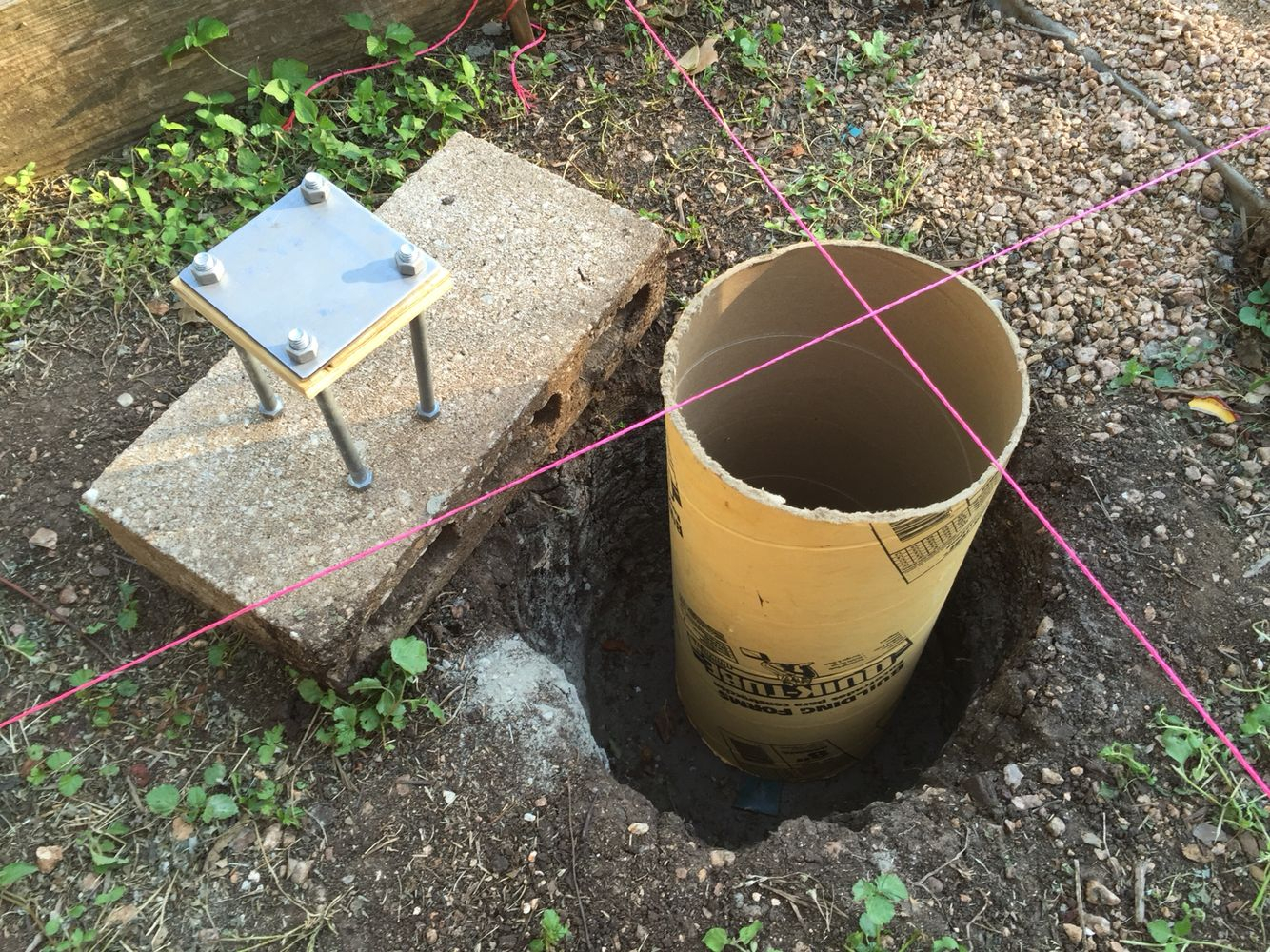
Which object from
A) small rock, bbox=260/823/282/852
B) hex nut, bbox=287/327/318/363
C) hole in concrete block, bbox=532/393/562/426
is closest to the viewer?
hex nut, bbox=287/327/318/363

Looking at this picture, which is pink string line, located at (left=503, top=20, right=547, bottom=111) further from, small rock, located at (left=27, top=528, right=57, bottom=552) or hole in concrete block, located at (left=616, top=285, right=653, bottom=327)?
small rock, located at (left=27, top=528, right=57, bottom=552)

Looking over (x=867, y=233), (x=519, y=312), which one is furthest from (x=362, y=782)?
(x=867, y=233)

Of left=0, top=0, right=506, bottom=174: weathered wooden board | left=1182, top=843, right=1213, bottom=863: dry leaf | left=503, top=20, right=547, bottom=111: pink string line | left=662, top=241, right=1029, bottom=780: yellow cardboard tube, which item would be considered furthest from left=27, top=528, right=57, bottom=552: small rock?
left=1182, top=843, right=1213, bottom=863: dry leaf

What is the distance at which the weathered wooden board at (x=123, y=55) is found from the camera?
7.93 feet

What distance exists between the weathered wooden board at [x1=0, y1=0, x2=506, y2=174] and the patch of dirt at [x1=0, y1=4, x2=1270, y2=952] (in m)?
0.62

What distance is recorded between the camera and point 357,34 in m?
2.80

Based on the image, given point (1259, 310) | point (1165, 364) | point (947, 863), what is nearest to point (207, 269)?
point (947, 863)

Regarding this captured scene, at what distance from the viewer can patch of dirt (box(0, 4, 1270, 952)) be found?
176 centimetres

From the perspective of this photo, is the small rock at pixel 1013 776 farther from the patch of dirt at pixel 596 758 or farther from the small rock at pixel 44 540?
the small rock at pixel 44 540

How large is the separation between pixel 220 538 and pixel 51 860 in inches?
26.2

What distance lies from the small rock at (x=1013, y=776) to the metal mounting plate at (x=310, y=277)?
148 cm

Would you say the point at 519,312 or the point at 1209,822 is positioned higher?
the point at 519,312

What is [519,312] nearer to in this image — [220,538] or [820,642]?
[220,538]

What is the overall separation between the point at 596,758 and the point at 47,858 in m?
1.07
